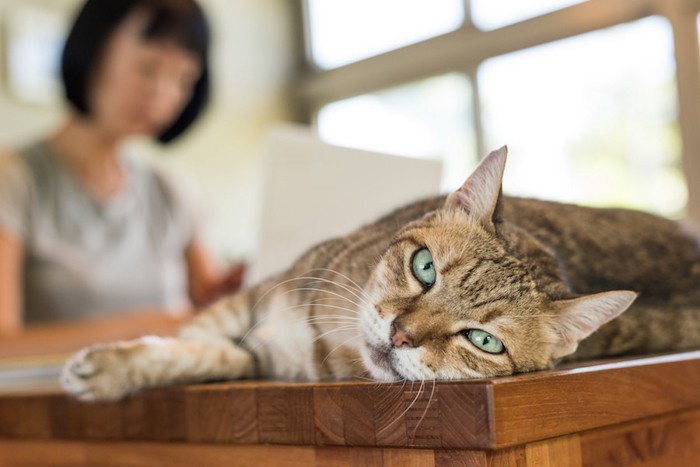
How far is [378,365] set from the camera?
0.91m

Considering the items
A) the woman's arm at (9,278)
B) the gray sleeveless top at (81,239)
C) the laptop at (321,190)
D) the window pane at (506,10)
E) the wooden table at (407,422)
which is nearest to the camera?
the wooden table at (407,422)

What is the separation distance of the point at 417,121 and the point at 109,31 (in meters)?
2.82

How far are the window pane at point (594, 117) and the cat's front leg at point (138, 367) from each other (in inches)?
124

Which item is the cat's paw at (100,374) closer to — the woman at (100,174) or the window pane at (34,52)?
the woman at (100,174)

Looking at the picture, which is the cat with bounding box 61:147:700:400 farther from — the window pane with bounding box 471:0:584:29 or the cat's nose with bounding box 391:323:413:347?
the window pane with bounding box 471:0:584:29

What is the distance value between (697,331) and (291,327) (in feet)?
2.09

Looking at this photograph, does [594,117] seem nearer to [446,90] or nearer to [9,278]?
[446,90]

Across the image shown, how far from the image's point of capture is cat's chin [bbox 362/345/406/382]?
886mm

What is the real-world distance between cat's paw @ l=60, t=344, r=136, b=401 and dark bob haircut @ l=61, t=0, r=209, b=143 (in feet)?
5.11

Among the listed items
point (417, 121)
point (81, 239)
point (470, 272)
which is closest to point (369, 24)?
point (417, 121)

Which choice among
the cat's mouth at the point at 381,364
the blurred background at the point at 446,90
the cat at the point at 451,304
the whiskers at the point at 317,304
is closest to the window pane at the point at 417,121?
the blurred background at the point at 446,90

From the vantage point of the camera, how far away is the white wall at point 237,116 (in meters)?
4.79

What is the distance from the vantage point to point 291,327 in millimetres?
1124

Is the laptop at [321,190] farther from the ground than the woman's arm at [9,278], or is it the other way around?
the laptop at [321,190]
